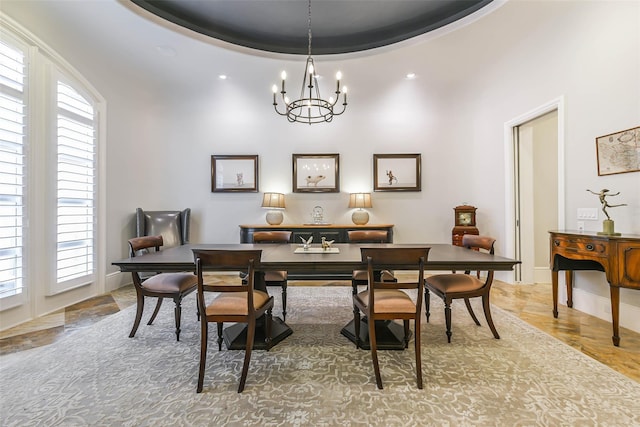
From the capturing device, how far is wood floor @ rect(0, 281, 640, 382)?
2156 mm

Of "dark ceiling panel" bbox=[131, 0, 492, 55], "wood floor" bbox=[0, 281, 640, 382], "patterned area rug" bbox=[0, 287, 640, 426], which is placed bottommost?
"patterned area rug" bbox=[0, 287, 640, 426]

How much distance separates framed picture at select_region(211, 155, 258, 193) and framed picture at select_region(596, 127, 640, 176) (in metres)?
4.68

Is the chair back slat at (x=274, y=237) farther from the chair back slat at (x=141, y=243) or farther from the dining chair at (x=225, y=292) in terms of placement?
the dining chair at (x=225, y=292)

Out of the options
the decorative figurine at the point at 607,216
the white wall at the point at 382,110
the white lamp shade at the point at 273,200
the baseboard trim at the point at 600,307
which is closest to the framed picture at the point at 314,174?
the white wall at the point at 382,110

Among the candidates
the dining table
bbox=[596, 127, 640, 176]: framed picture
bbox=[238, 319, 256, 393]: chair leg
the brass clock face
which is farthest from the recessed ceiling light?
bbox=[596, 127, 640, 176]: framed picture

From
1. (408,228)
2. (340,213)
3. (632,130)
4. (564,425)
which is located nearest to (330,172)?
(340,213)

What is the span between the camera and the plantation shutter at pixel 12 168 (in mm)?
2582

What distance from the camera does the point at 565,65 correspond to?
121 inches

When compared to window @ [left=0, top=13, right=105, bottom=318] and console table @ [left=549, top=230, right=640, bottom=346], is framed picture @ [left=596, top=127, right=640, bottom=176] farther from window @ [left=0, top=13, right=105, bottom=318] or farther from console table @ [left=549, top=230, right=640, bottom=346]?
window @ [left=0, top=13, right=105, bottom=318]

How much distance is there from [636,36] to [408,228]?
3415 millimetres

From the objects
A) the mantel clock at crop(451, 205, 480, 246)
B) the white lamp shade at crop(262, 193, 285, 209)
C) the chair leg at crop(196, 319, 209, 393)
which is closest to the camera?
the chair leg at crop(196, 319, 209, 393)

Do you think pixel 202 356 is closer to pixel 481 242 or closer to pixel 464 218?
pixel 481 242

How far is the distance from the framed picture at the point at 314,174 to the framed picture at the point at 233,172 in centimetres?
77

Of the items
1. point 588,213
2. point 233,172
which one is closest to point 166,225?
point 233,172
